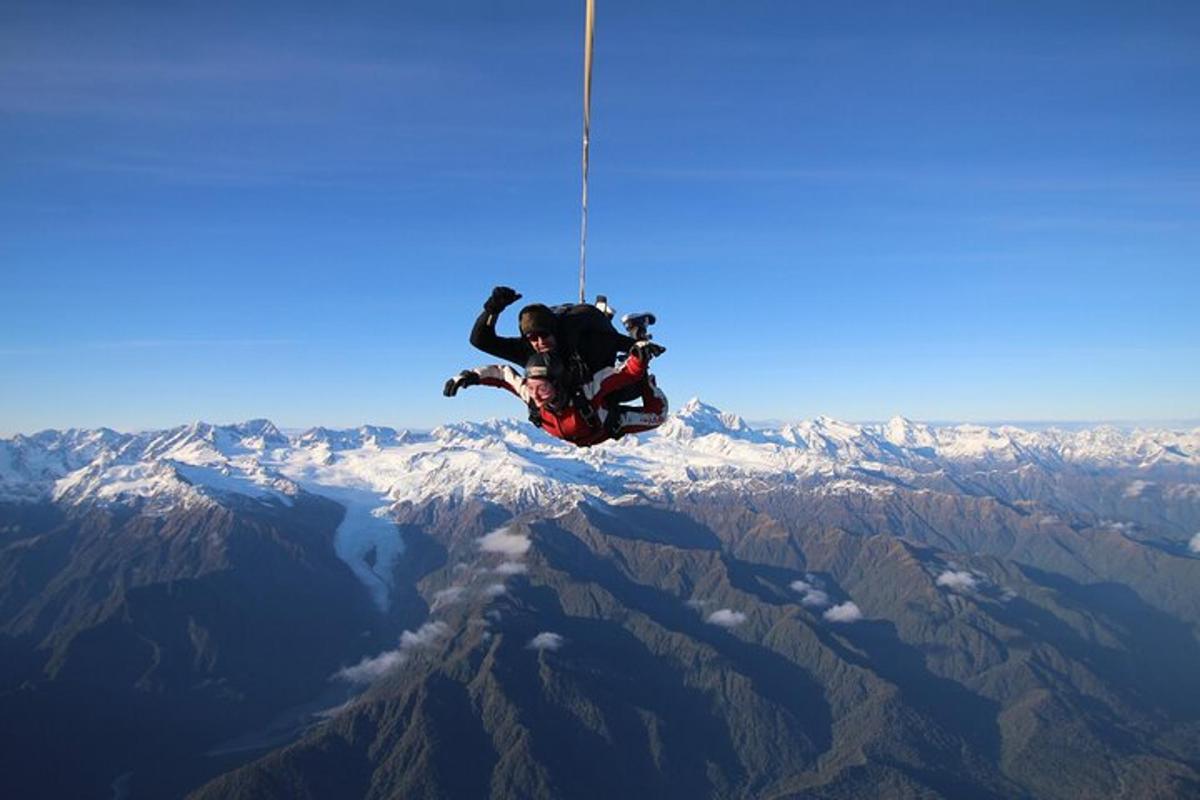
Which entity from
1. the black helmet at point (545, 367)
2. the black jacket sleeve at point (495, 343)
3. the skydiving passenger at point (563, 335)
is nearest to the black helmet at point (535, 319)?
the skydiving passenger at point (563, 335)

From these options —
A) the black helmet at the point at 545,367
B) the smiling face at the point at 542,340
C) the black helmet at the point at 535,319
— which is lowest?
the black helmet at the point at 545,367

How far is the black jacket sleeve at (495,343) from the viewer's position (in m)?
16.0

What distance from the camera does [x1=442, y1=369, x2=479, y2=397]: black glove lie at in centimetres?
1695

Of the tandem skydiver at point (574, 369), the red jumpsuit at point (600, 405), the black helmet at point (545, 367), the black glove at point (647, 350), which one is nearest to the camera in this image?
the black glove at point (647, 350)

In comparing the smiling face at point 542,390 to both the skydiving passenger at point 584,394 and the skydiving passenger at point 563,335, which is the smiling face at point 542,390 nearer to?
the skydiving passenger at point 584,394

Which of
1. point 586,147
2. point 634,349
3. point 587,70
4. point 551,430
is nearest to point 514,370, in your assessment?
point 551,430

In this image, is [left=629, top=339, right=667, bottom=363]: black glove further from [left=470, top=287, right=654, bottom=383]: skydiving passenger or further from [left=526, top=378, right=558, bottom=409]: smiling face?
[left=526, top=378, right=558, bottom=409]: smiling face

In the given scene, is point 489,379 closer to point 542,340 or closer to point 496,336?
point 496,336

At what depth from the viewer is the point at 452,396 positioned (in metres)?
17.5

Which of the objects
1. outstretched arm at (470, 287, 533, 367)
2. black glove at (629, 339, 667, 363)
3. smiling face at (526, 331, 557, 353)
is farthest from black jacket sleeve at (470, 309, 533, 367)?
black glove at (629, 339, 667, 363)

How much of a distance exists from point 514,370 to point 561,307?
6.93ft

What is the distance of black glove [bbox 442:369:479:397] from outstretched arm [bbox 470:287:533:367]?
2.15 feet

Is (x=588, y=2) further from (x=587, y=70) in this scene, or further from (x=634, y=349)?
(x=634, y=349)

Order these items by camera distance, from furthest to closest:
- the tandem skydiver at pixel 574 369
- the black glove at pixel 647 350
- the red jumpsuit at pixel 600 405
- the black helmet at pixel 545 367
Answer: the red jumpsuit at pixel 600 405 < the black helmet at pixel 545 367 < the tandem skydiver at pixel 574 369 < the black glove at pixel 647 350
